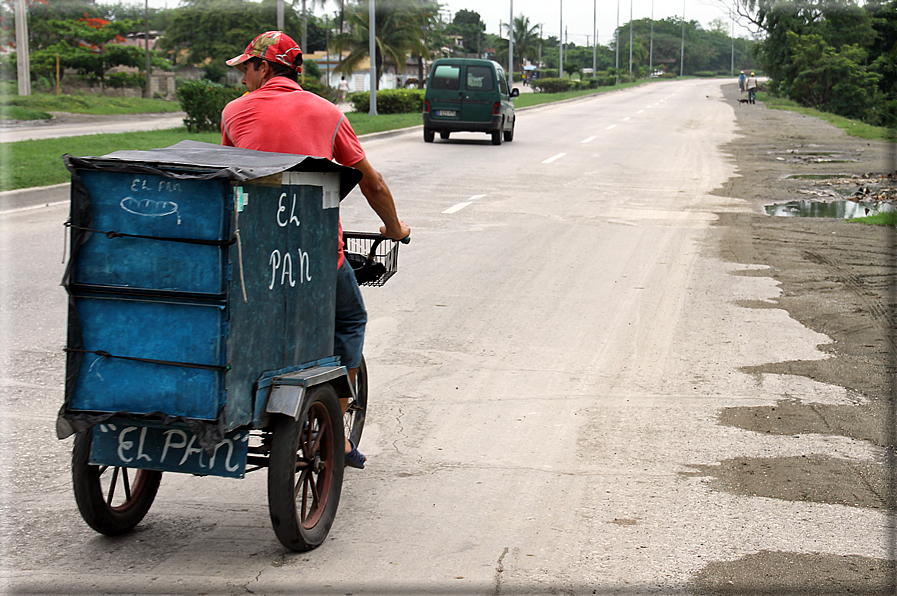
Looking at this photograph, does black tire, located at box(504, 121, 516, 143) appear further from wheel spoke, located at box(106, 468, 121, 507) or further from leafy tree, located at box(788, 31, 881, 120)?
leafy tree, located at box(788, 31, 881, 120)

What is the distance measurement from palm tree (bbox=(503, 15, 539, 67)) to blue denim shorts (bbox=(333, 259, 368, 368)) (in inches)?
4587

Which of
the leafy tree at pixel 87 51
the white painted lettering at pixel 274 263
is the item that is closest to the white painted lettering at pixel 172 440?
the white painted lettering at pixel 274 263

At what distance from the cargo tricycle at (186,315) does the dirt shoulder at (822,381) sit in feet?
5.63

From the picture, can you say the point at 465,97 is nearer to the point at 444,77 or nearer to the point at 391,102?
the point at 444,77

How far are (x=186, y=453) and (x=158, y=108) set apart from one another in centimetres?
4312

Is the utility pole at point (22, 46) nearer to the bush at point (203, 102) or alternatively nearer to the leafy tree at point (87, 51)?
the bush at point (203, 102)

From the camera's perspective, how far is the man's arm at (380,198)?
12.7 ft

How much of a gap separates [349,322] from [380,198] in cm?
53

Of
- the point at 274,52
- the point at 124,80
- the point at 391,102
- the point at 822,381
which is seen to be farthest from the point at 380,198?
the point at 124,80

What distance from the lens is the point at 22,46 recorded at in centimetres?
3388

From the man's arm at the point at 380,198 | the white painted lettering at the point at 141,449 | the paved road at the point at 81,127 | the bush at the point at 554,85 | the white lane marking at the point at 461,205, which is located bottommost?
the white painted lettering at the point at 141,449

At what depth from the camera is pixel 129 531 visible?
12.3 feet

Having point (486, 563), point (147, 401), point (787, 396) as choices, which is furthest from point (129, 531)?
point (787, 396)

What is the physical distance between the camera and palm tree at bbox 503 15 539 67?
4592 inches
